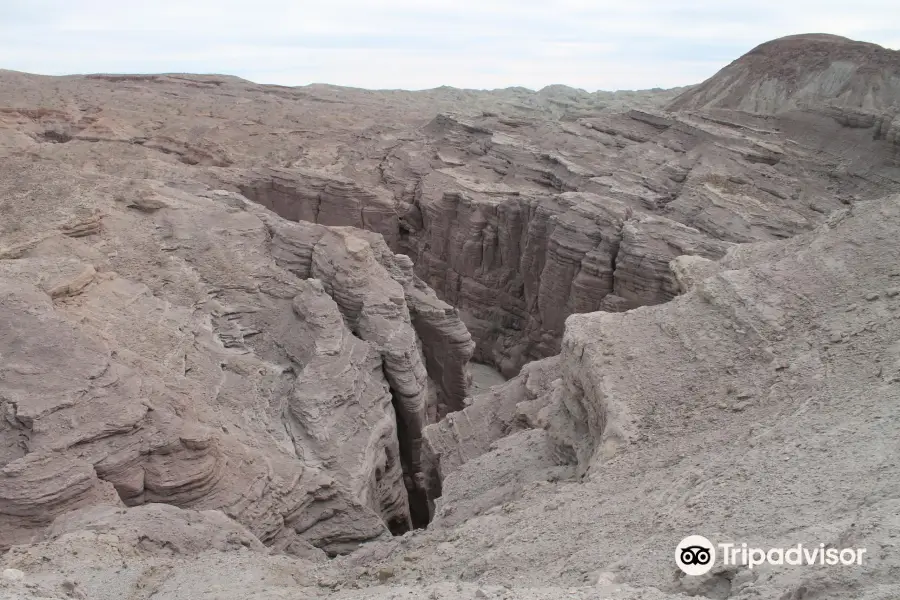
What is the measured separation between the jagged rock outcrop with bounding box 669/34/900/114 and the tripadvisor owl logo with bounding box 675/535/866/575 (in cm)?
3978

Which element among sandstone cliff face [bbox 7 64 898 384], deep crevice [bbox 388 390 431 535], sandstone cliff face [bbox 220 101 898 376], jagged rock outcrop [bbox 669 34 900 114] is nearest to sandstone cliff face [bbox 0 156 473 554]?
deep crevice [bbox 388 390 431 535]

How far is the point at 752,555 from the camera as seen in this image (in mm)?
4812

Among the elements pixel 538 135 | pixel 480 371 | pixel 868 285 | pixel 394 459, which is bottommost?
pixel 480 371

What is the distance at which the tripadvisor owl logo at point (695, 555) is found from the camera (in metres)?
4.88

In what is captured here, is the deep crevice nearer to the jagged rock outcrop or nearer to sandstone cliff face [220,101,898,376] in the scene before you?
sandstone cliff face [220,101,898,376]

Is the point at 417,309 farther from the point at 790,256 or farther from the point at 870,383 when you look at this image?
the point at 870,383

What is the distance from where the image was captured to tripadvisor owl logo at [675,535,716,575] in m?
4.88

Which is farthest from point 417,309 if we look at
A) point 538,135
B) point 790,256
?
point 538,135

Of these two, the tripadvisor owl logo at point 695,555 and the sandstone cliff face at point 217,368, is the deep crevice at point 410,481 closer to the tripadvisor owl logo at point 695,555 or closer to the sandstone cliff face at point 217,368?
the sandstone cliff face at point 217,368

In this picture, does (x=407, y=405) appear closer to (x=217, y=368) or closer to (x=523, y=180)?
(x=217, y=368)

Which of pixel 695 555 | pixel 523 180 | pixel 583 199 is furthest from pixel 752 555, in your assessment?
pixel 523 180

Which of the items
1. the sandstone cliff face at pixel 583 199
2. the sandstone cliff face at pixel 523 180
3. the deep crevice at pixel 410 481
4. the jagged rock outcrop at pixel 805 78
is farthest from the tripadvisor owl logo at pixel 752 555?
the jagged rock outcrop at pixel 805 78

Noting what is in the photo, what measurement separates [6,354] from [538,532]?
7198 mm

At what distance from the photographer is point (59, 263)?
40.0 ft
